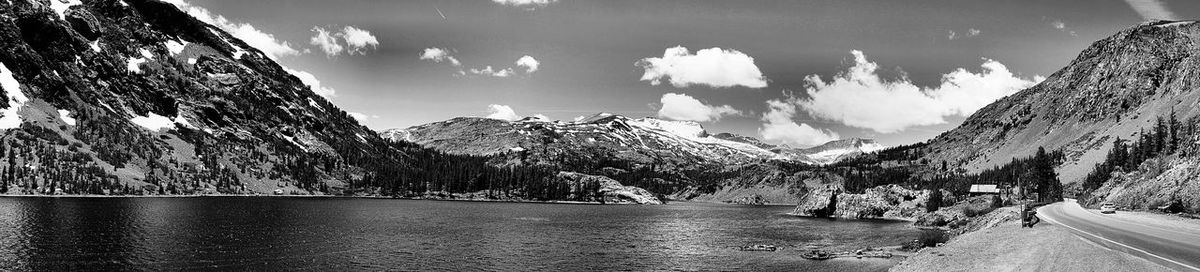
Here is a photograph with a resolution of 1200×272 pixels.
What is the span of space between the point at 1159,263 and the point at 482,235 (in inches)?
3534

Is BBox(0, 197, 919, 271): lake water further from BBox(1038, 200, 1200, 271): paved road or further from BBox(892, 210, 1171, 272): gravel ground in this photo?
BBox(1038, 200, 1200, 271): paved road

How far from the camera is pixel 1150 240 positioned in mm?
47562

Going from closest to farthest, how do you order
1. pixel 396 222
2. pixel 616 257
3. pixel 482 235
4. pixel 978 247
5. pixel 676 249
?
pixel 978 247
pixel 616 257
pixel 676 249
pixel 482 235
pixel 396 222

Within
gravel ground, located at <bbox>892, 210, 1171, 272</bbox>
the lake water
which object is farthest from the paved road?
the lake water

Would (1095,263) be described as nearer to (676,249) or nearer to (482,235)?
(676,249)

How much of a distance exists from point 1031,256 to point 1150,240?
10433 mm

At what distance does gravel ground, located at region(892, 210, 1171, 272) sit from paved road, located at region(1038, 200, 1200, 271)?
1.09m

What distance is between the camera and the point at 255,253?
7400 cm

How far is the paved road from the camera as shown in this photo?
119 feet

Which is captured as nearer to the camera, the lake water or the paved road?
the paved road

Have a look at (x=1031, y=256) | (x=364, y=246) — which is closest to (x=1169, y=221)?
(x=1031, y=256)

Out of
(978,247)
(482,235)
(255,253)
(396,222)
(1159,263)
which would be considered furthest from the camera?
(396,222)

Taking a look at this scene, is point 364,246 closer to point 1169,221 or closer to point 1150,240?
point 1150,240

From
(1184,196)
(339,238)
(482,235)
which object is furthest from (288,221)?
(1184,196)
